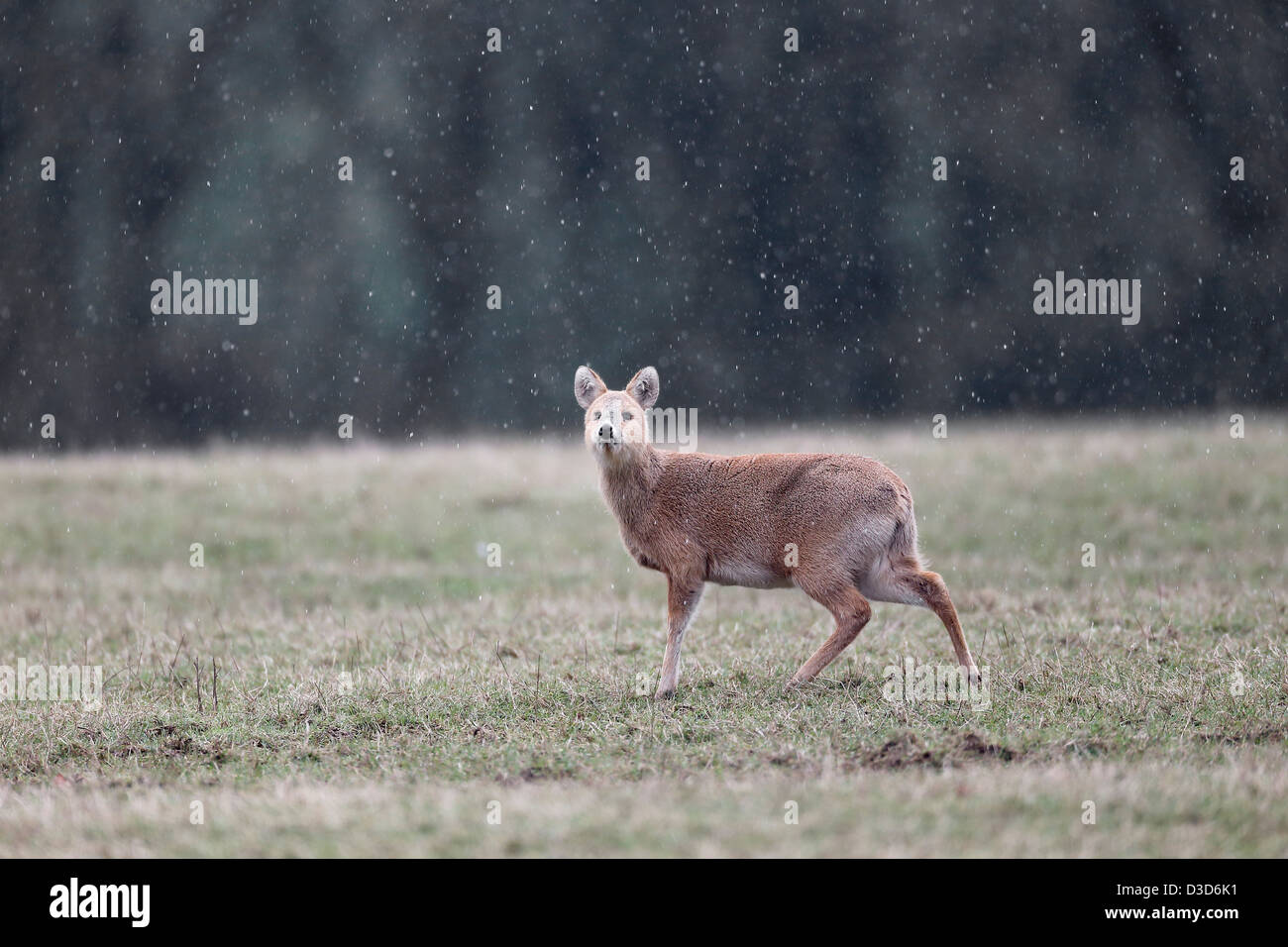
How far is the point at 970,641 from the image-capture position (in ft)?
29.7

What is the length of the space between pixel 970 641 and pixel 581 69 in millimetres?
26250

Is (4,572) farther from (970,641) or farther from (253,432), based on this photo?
(253,432)

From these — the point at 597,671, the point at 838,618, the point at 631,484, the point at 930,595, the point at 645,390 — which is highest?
the point at 645,390

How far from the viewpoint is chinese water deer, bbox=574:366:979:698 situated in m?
7.49

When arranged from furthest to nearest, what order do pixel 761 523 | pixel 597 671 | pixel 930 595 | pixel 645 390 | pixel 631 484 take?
1. pixel 597 671
2. pixel 645 390
3. pixel 631 484
4. pixel 761 523
5. pixel 930 595

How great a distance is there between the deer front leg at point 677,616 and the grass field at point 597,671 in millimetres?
187

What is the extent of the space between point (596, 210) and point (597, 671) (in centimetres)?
2428

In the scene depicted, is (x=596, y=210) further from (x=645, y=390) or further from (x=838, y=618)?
(x=838, y=618)

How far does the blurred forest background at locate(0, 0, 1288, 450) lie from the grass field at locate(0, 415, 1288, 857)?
1321 cm

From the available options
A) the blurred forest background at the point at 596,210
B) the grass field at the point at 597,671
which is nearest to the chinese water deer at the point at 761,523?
the grass field at the point at 597,671

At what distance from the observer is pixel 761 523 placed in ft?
25.3

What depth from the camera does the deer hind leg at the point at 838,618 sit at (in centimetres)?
744

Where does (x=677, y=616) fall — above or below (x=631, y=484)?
below

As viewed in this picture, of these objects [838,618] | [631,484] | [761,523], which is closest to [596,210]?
[631,484]
